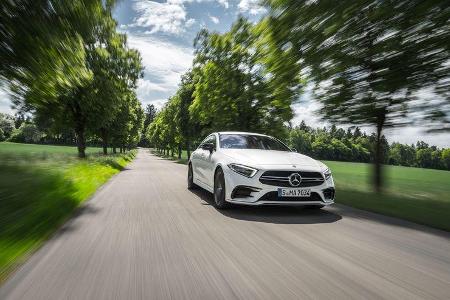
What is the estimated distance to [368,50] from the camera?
30.4ft

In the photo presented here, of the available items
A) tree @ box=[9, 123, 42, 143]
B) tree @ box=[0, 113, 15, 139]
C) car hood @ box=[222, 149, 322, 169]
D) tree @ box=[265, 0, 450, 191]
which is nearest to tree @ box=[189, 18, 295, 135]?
tree @ box=[265, 0, 450, 191]

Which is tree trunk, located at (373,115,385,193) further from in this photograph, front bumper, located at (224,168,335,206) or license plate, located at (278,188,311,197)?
license plate, located at (278,188,311,197)

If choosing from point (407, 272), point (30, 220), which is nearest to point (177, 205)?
point (30, 220)

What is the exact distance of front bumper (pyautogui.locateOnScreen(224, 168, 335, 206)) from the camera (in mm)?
6605

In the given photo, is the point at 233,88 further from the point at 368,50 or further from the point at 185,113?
the point at 368,50

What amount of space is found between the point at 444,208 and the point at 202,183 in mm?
5122

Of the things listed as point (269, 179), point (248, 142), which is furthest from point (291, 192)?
point (248, 142)

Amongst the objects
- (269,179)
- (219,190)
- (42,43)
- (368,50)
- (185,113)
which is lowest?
(219,190)

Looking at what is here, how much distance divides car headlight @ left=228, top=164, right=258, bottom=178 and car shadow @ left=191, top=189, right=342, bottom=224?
70 centimetres

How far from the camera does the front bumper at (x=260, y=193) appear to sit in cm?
661

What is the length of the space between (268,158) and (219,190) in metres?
1.11

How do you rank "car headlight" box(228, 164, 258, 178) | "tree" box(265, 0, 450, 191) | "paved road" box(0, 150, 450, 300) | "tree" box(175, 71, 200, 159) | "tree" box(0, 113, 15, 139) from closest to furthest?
"paved road" box(0, 150, 450, 300) → "car headlight" box(228, 164, 258, 178) → "tree" box(265, 0, 450, 191) → "tree" box(175, 71, 200, 159) → "tree" box(0, 113, 15, 139)

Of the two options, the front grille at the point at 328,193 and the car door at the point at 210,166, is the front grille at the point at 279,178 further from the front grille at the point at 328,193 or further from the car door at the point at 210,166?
the car door at the point at 210,166

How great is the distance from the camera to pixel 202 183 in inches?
361
